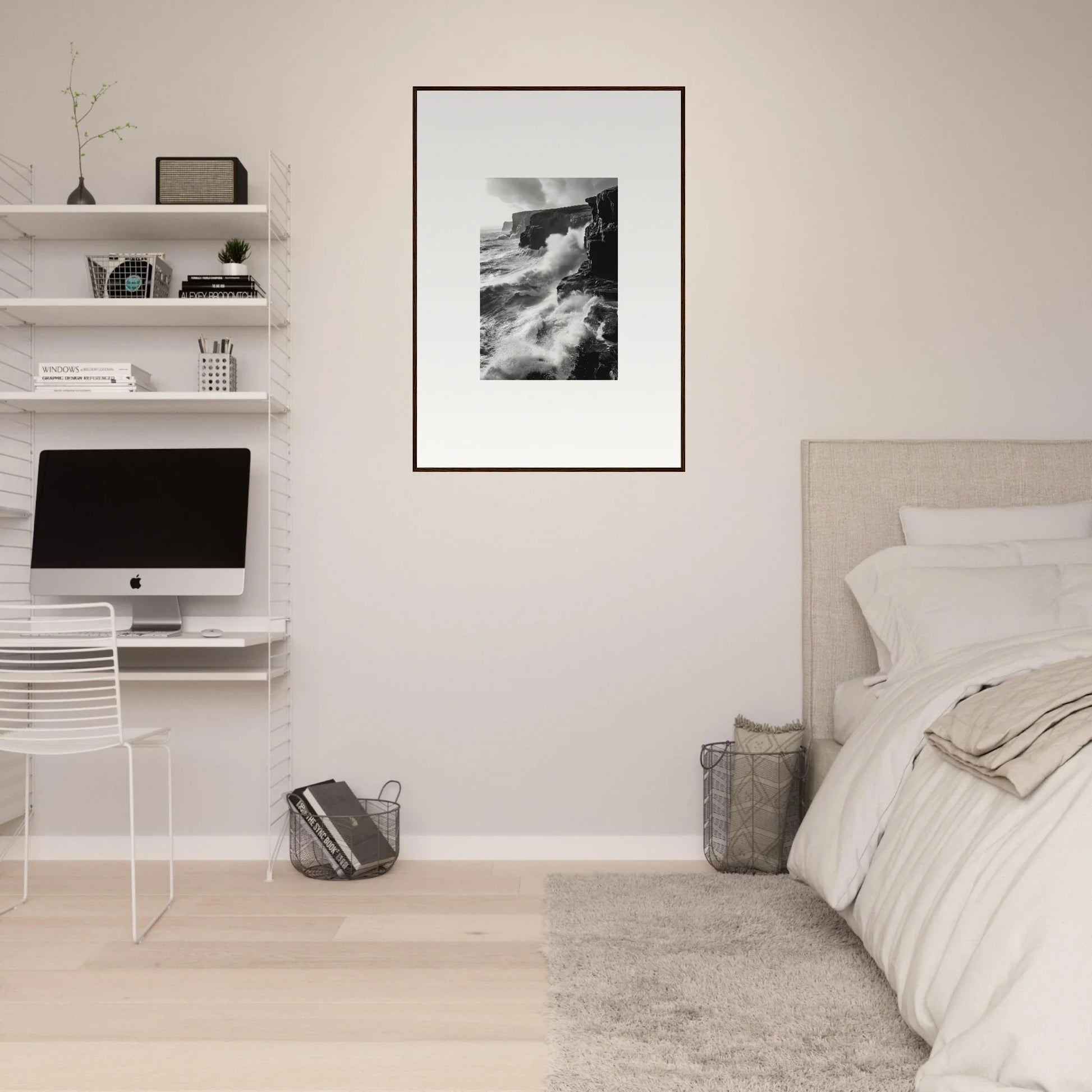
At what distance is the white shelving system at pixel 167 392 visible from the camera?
3.21m

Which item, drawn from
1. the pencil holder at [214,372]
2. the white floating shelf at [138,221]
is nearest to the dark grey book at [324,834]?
the pencil holder at [214,372]

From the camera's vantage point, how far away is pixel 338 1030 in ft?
6.66

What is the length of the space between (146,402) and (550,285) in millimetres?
1327

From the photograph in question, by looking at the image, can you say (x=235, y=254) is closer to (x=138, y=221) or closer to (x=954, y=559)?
(x=138, y=221)

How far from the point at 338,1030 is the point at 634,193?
8.52ft

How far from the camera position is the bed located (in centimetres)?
152

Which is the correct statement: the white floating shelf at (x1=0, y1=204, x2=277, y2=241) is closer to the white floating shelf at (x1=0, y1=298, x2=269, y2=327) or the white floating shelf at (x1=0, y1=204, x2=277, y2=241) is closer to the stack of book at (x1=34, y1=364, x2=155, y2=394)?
the white floating shelf at (x1=0, y1=298, x2=269, y2=327)

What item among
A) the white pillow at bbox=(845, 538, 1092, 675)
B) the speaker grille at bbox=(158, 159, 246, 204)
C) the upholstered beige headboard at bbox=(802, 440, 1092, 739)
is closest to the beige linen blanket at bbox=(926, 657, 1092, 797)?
the white pillow at bbox=(845, 538, 1092, 675)

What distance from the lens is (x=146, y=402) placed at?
3.19m

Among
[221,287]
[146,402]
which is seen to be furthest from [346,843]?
[221,287]

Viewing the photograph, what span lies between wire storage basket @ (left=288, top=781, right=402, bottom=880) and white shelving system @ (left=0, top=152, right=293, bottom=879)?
10cm

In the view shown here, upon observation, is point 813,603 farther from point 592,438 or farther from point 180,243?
point 180,243

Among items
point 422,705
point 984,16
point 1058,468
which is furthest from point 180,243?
point 1058,468

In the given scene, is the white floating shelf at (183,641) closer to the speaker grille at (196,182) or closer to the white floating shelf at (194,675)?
the white floating shelf at (194,675)
